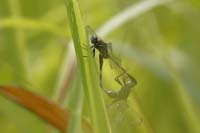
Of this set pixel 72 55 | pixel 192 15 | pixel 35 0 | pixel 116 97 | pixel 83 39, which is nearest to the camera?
pixel 83 39

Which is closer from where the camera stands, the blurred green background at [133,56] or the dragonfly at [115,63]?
the dragonfly at [115,63]

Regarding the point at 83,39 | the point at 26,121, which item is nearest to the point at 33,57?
the point at 26,121

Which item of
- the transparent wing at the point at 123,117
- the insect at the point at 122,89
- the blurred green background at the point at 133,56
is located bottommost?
the transparent wing at the point at 123,117

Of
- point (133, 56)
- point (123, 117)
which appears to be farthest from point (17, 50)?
point (123, 117)

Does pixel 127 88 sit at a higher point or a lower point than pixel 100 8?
lower

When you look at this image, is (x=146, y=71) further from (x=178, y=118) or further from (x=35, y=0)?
(x=35, y=0)

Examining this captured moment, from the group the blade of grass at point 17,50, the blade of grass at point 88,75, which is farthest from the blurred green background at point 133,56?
the blade of grass at point 88,75

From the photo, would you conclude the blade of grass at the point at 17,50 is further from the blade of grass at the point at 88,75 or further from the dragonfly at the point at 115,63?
the blade of grass at the point at 88,75
